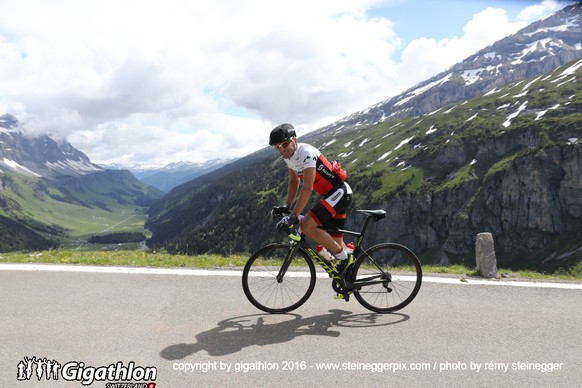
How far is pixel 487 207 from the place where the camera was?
14725cm

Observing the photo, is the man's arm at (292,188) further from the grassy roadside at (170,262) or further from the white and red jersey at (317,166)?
the grassy roadside at (170,262)

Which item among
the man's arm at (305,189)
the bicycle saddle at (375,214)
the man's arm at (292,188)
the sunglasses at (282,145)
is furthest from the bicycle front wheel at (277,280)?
the sunglasses at (282,145)

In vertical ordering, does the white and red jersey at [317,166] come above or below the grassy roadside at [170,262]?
above

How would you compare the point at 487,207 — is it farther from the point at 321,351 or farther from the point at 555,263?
the point at 321,351

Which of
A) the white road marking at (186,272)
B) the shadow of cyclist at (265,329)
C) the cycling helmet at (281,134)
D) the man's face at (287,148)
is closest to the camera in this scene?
the shadow of cyclist at (265,329)

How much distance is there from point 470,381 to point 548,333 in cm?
267

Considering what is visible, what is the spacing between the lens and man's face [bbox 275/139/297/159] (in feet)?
25.3

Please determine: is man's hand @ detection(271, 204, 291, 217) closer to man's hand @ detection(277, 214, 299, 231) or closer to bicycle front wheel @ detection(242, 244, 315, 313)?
man's hand @ detection(277, 214, 299, 231)

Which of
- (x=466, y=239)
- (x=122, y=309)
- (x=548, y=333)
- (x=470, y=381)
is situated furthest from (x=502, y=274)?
(x=466, y=239)

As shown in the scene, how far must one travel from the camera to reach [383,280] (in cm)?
853

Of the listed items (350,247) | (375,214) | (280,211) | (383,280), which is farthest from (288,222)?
(383,280)
